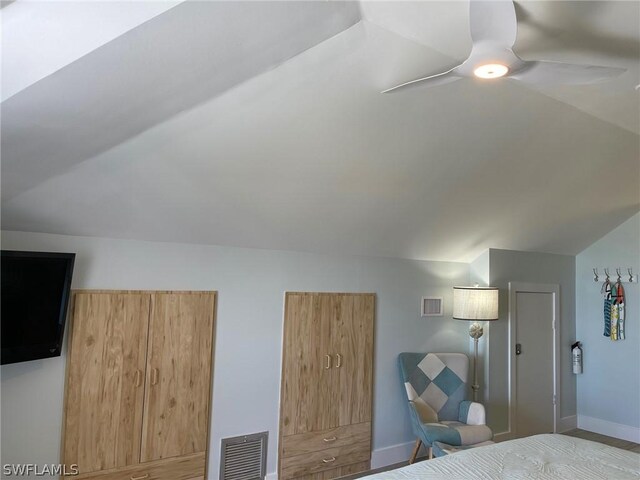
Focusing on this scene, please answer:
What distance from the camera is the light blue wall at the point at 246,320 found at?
2.63 m

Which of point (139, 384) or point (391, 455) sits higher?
point (139, 384)

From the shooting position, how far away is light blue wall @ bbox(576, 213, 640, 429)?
498cm

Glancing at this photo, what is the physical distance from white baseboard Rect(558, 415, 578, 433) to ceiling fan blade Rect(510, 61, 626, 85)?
4.59 meters

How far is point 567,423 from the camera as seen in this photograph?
5250 millimetres

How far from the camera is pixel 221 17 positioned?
1.61m

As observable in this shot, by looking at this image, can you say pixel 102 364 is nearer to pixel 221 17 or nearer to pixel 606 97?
pixel 221 17

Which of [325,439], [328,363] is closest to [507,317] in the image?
[328,363]

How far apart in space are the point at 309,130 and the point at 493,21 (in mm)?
1270

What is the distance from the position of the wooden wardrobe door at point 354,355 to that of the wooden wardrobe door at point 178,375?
112 centimetres

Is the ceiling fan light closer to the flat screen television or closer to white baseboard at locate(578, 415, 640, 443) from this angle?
the flat screen television

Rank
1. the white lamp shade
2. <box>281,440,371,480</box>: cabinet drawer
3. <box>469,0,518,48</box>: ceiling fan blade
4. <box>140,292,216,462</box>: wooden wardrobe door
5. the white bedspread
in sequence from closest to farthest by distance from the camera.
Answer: <box>469,0,518,48</box>: ceiling fan blade
the white bedspread
<box>140,292,216,462</box>: wooden wardrobe door
<box>281,440,371,480</box>: cabinet drawer
the white lamp shade

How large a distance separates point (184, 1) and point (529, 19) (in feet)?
4.55

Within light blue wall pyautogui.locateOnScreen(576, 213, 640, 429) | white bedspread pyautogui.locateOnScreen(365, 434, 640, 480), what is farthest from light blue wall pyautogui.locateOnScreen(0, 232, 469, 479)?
light blue wall pyautogui.locateOnScreen(576, 213, 640, 429)

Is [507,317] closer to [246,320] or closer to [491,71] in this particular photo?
[246,320]
